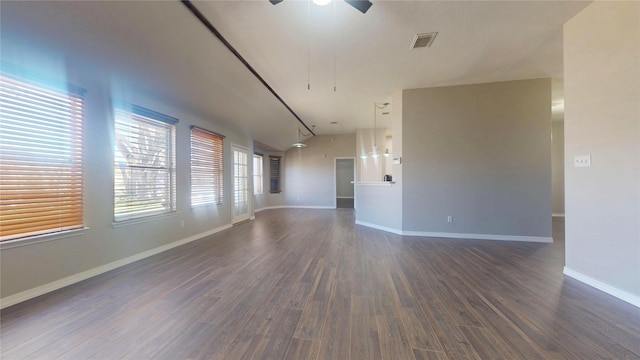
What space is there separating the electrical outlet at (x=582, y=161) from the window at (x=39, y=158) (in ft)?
19.1

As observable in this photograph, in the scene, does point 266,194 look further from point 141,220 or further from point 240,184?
point 141,220

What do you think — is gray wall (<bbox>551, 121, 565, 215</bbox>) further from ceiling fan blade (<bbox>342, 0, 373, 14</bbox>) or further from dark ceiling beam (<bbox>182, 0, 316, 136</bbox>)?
dark ceiling beam (<bbox>182, 0, 316, 136</bbox>)

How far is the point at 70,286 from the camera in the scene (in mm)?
2566

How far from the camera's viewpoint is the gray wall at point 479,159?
13.7ft

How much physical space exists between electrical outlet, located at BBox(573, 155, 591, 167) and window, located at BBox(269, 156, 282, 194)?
8.23 metres

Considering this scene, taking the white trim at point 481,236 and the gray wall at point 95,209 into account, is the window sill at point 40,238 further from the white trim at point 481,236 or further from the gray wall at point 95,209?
the white trim at point 481,236

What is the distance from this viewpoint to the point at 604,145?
2318 mm

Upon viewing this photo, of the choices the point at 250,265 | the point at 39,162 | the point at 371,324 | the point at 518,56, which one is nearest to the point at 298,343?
the point at 371,324

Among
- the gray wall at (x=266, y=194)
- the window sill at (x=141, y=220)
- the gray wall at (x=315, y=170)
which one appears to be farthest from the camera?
the gray wall at (x=315, y=170)

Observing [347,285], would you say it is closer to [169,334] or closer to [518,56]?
[169,334]

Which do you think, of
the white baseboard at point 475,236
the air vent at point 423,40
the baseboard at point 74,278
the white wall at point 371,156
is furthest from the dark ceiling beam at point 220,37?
the white wall at point 371,156

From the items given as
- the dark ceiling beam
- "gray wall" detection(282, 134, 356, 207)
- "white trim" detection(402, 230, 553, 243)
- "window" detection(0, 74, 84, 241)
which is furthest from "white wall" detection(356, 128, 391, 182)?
"window" detection(0, 74, 84, 241)

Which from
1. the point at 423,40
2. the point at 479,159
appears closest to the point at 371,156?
the point at 479,159

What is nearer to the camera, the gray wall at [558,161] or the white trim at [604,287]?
the white trim at [604,287]
